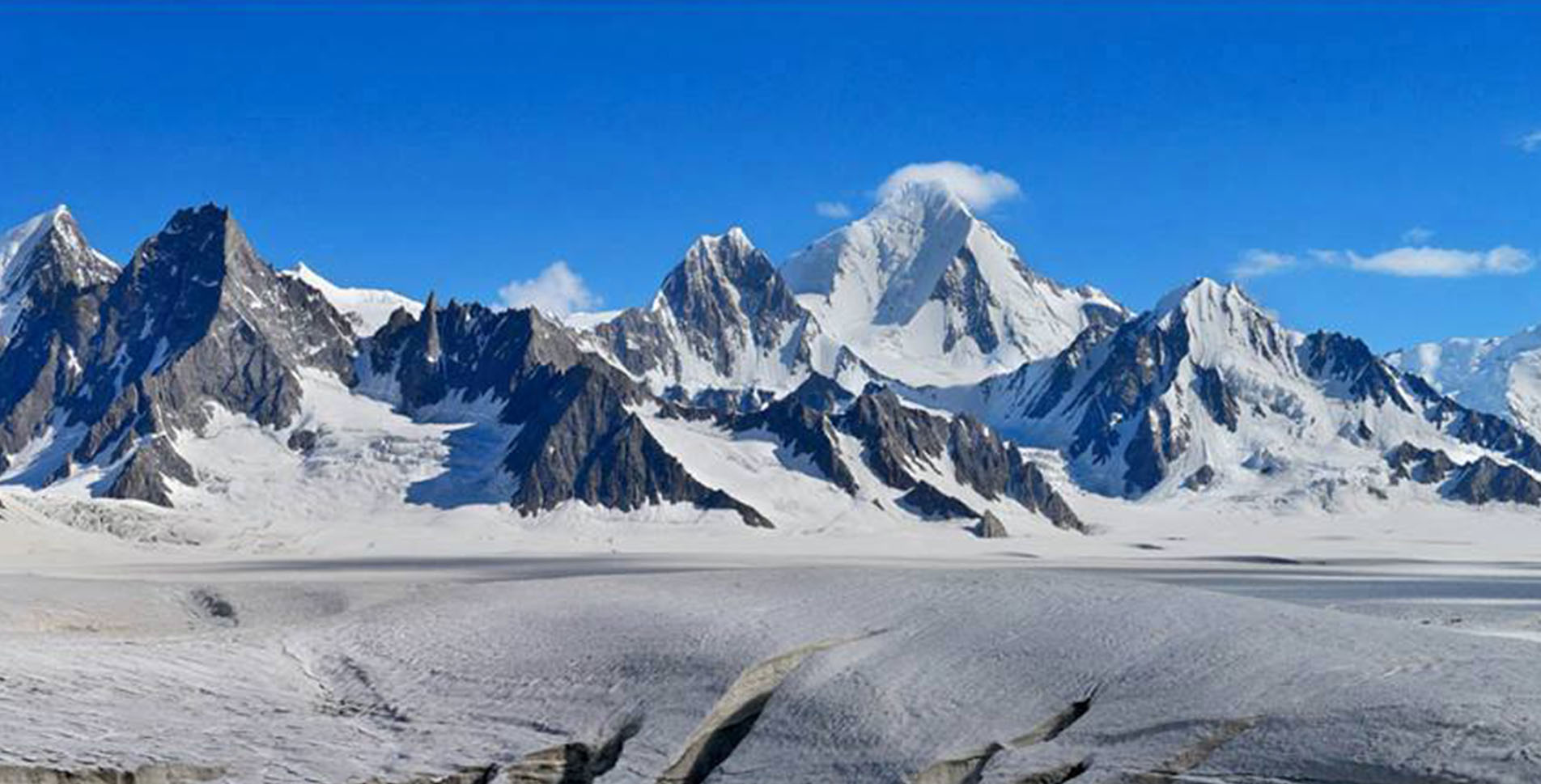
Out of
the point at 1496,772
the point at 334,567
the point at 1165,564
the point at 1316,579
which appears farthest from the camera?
the point at 1165,564

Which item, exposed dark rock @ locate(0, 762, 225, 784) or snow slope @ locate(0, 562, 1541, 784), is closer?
snow slope @ locate(0, 562, 1541, 784)

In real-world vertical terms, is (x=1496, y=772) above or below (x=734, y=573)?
below

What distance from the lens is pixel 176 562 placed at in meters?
177

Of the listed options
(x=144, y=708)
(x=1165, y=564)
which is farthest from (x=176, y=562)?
(x=144, y=708)

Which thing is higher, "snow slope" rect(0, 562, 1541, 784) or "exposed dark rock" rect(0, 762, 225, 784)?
"snow slope" rect(0, 562, 1541, 784)

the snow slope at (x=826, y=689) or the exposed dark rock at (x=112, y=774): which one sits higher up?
the snow slope at (x=826, y=689)

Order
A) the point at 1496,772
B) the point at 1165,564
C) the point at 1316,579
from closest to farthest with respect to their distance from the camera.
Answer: the point at 1496,772 < the point at 1316,579 < the point at 1165,564

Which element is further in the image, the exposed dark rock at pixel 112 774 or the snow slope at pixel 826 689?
the exposed dark rock at pixel 112 774

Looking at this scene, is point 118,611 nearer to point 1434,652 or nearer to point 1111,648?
point 1111,648

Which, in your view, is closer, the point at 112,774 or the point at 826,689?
the point at 112,774

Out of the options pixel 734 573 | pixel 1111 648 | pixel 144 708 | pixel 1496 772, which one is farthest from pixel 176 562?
pixel 1496 772

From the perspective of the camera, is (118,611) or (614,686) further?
(118,611)

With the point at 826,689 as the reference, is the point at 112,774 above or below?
below

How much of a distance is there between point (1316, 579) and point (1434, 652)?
10749cm
